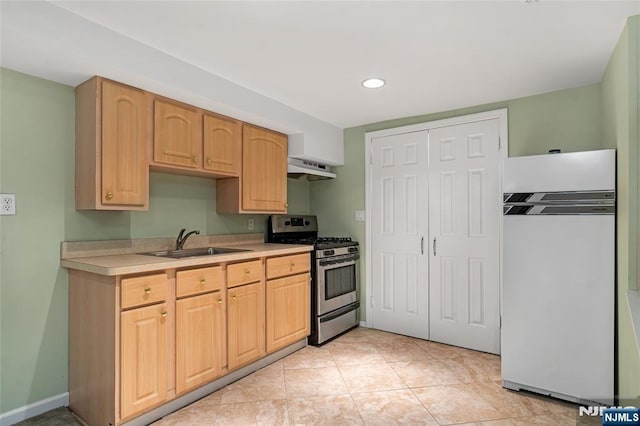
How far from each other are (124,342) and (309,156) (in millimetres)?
2333

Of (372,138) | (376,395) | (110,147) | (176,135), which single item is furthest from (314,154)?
(376,395)

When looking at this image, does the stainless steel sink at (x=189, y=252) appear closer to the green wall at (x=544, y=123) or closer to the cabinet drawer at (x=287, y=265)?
the cabinet drawer at (x=287, y=265)

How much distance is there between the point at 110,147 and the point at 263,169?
1.36m

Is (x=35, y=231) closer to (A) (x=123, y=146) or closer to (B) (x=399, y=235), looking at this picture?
(A) (x=123, y=146)

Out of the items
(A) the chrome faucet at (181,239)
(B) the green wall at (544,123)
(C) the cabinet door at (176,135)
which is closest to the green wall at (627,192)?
(B) the green wall at (544,123)

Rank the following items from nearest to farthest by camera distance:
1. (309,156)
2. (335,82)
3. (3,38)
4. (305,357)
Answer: (3,38) → (335,82) → (305,357) → (309,156)

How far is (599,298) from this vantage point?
2229mm

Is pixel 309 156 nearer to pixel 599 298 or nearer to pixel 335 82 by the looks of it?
pixel 335 82

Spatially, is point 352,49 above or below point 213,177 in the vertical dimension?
above

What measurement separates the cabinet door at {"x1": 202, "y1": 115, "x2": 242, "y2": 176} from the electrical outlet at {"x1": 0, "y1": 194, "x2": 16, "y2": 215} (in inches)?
46.4

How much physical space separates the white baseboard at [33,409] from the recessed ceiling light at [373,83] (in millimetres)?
2974

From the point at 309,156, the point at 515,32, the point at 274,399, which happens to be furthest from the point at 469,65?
the point at 274,399

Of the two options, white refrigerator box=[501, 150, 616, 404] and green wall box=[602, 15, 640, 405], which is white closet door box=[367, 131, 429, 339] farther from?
green wall box=[602, 15, 640, 405]

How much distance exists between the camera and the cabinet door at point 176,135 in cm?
250
